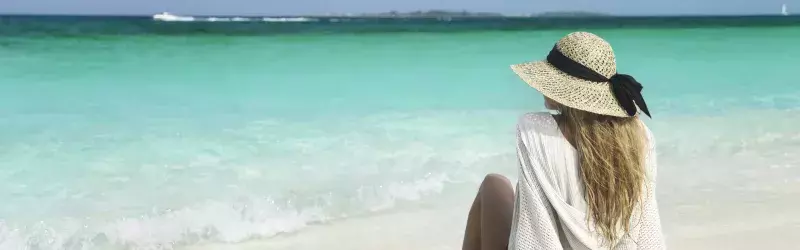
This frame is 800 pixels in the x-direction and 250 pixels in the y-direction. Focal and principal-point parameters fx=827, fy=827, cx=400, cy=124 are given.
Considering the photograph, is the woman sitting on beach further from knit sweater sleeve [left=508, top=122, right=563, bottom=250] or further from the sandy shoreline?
the sandy shoreline

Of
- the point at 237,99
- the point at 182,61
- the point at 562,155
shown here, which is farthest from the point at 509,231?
the point at 182,61

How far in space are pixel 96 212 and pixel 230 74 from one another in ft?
17.2

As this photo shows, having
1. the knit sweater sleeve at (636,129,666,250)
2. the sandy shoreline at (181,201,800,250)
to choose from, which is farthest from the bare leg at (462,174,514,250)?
the sandy shoreline at (181,201,800,250)

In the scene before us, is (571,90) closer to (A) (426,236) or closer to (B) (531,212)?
(B) (531,212)

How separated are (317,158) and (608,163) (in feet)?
8.25

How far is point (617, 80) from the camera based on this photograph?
1496mm

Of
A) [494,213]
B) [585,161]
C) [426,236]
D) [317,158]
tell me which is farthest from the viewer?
[317,158]

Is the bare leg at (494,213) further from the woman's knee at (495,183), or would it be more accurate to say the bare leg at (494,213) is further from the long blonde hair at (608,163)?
the long blonde hair at (608,163)

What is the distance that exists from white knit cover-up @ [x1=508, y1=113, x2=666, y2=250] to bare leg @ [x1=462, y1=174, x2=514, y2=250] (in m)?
0.18

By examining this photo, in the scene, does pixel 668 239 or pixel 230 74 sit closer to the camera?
pixel 668 239

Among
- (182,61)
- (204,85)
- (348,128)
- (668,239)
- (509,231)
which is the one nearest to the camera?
(509,231)

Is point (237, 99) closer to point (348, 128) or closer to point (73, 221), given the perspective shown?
point (348, 128)

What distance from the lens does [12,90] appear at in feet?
20.7

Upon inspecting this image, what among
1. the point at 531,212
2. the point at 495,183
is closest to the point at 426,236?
the point at 495,183
